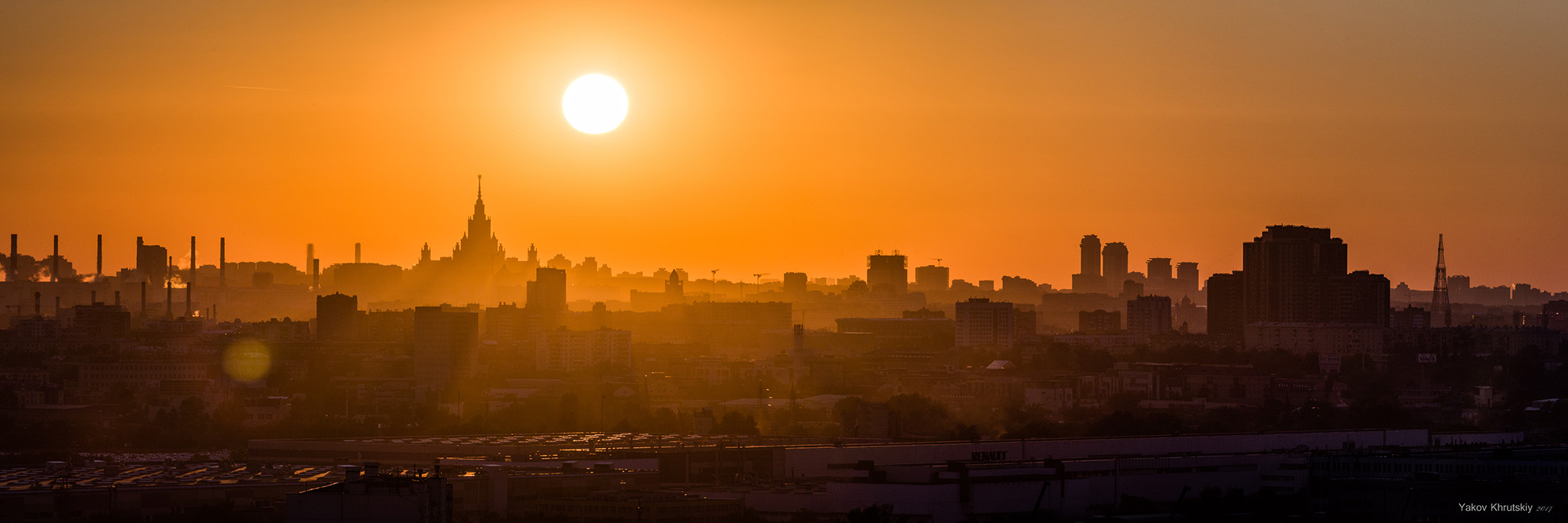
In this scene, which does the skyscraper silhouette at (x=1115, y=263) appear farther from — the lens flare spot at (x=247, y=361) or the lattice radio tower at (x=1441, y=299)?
the lens flare spot at (x=247, y=361)

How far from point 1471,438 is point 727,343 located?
57326 mm

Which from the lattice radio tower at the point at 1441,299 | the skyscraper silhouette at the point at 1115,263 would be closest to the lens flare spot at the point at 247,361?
the lattice radio tower at the point at 1441,299

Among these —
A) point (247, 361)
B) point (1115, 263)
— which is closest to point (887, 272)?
point (1115, 263)

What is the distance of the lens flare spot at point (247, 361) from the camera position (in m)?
78.6

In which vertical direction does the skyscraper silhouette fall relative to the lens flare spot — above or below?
above

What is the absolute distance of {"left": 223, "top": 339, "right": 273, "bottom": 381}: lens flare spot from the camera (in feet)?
258

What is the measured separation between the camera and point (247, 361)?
269 feet

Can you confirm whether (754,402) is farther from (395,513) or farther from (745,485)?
(395,513)

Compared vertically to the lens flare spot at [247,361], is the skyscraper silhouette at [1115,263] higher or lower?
higher

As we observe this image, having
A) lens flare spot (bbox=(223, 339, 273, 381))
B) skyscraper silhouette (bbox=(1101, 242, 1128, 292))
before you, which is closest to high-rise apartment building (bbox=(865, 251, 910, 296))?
skyscraper silhouette (bbox=(1101, 242, 1128, 292))

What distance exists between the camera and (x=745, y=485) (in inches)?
1551

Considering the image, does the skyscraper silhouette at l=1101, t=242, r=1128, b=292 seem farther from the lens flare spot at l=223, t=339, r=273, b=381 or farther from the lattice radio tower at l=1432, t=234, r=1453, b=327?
the lens flare spot at l=223, t=339, r=273, b=381

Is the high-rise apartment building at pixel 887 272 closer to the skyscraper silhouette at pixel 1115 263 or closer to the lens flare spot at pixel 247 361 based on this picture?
the skyscraper silhouette at pixel 1115 263

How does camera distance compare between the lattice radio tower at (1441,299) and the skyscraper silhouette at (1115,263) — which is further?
the skyscraper silhouette at (1115,263)
